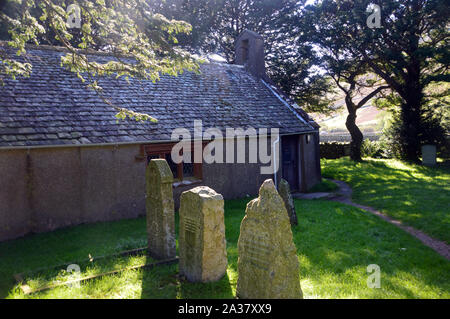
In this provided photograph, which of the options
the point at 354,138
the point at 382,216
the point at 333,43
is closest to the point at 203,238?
the point at 382,216

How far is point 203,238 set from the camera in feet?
20.8

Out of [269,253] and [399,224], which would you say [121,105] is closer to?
[269,253]

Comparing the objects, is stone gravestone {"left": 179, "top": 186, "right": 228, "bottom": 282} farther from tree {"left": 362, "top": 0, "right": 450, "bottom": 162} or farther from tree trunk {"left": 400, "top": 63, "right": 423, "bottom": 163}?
tree trunk {"left": 400, "top": 63, "right": 423, "bottom": 163}

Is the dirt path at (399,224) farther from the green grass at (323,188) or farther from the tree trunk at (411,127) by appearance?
the tree trunk at (411,127)

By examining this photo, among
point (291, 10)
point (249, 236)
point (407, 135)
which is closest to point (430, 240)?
point (249, 236)

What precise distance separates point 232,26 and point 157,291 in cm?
2593

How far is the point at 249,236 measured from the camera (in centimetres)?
559

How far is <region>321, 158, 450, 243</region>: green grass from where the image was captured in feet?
36.1

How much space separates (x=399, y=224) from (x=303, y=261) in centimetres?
494

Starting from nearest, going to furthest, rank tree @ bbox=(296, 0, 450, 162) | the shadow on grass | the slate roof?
the shadow on grass
the slate roof
tree @ bbox=(296, 0, 450, 162)

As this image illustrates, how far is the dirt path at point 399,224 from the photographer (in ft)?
28.6

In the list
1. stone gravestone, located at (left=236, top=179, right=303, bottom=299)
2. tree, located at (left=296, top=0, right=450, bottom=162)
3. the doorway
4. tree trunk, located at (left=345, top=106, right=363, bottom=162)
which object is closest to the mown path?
the doorway

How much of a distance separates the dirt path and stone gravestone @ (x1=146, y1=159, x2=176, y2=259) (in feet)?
20.4
